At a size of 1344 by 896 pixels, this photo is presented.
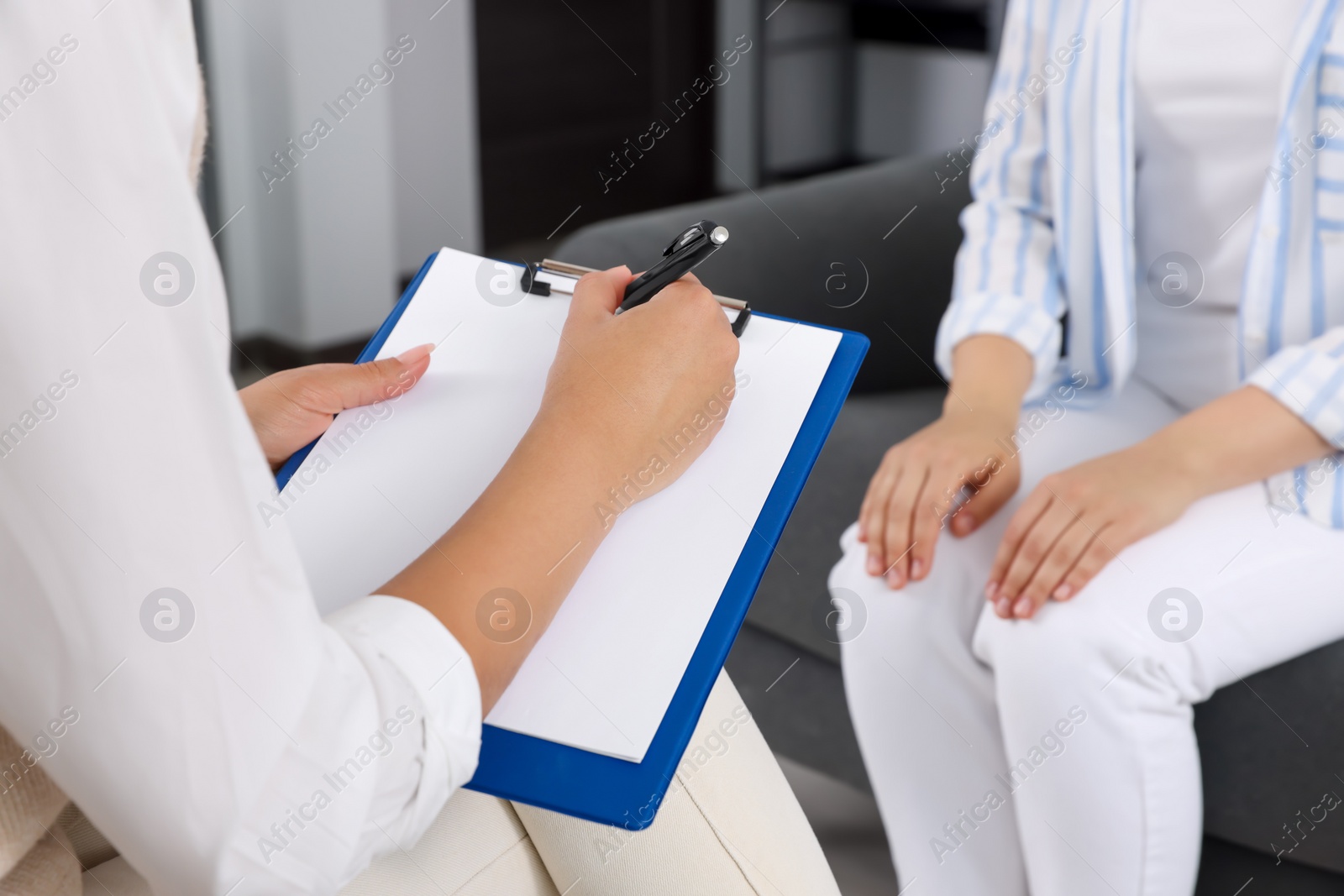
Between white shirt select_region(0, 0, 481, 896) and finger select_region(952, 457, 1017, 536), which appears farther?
finger select_region(952, 457, 1017, 536)

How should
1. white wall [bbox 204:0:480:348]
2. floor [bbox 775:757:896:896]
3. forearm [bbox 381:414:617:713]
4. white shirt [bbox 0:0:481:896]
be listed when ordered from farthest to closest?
1. white wall [bbox 204:0:480:348]
2. floor [bbox 775:757:896:896]
3. forearm [bbox 381:414:617:713]
4. white shirt [bbox 0:0:481:896]

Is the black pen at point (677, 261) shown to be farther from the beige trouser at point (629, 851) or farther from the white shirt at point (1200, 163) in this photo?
the white shirt at point (1200, 163)

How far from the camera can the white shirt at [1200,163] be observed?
2.91ft

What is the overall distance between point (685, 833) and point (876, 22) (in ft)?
8.46

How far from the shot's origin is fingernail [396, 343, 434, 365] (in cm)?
59

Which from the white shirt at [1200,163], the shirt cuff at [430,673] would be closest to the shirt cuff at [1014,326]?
the white shirt at [1200,163]

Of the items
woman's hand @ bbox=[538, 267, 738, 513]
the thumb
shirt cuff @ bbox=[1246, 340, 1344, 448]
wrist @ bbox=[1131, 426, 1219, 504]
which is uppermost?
woman's hand @ bbox=[538, 267, 738, 513]

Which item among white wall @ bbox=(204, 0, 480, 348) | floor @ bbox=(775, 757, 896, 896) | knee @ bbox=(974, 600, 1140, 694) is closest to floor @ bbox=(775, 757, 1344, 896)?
floor @ bbox=(775, 757, 896, 896)

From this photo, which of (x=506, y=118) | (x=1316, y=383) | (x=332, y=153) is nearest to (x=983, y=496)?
(x=1316, y=383)

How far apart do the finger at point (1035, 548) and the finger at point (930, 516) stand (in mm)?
65

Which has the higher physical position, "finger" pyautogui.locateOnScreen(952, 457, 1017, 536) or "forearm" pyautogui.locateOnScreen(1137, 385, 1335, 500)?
"forearm" pyautogui.locateOnScreen(1137, 385, 1335, 500)

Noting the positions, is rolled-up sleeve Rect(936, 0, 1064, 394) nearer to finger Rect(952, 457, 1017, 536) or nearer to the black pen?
finger Rect(952, 457, 1017, 536)

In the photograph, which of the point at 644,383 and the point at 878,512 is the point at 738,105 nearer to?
the point at 878,512

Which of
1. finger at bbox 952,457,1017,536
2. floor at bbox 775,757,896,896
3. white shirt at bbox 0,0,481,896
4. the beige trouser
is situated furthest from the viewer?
floor at bbox 775,757,896,896
